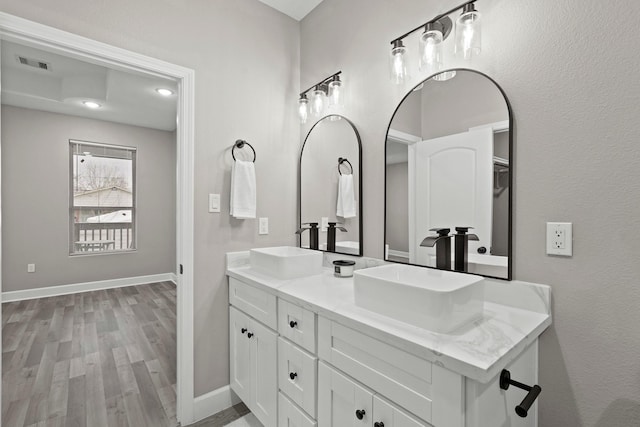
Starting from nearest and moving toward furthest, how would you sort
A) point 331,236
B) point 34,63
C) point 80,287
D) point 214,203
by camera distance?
point 214,203 → point 331,236 → point 34,63 → point 80,287

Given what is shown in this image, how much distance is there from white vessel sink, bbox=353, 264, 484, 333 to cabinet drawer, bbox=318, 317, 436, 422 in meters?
0.12

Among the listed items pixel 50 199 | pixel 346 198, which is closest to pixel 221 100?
pixel 346 198

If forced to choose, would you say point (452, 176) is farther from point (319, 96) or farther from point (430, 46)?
point (319, 96)

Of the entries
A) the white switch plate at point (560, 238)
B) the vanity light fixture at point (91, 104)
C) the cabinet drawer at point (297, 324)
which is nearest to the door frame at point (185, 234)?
the cabinet drawer at point (297, 324)

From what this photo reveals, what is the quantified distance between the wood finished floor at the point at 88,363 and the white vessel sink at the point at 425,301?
5.33ft

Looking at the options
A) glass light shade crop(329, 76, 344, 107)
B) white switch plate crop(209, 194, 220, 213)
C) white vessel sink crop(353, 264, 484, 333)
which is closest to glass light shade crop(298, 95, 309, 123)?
glass light shade crop(329, 76, 344, 107)

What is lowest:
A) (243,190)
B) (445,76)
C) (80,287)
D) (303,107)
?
(80,287)

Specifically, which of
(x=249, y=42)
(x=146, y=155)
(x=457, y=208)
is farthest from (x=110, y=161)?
(x=457, y=208)

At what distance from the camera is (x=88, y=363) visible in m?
2.52

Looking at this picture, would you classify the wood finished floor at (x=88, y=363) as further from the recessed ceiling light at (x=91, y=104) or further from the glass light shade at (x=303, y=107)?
the recessed ceiling light at (x=91, y=104)

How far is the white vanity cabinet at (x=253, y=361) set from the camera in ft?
5.01

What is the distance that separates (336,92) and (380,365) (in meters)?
1.63

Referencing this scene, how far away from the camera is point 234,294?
6.40 feet

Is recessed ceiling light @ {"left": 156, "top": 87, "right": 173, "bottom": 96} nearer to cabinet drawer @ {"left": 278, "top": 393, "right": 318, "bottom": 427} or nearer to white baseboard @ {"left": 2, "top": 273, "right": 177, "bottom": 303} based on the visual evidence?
white baseboard @ {"left": 2, "top": 273, "right": 177, "bottom": 303}
